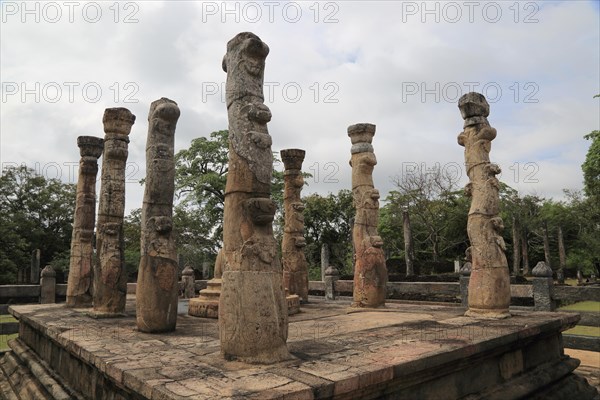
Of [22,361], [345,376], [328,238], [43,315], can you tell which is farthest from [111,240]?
[328,238]

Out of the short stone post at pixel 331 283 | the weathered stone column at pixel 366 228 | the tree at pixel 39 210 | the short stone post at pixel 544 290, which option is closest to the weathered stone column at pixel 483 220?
the weathered stone column at pixel 366 228

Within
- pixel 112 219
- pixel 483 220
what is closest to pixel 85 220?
pixel 112 219

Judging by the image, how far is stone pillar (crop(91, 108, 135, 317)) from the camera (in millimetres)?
7180

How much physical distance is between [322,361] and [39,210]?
31259 mm

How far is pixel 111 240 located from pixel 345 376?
18.3 feet

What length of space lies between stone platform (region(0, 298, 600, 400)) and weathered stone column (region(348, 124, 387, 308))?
76cm

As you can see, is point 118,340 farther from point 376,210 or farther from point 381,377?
point 376,210

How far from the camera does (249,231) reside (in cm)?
387

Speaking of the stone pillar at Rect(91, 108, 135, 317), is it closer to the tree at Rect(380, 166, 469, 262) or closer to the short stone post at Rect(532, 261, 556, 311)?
the short stone post at Rect(532, 261, 556, 311)

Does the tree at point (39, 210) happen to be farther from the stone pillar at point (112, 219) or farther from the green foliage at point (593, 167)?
the green foliage at point (593, 167)

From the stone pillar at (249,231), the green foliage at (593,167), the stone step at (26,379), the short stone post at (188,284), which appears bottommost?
the stone step at (26,379)

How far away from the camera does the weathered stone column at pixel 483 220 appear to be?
627 centimetres

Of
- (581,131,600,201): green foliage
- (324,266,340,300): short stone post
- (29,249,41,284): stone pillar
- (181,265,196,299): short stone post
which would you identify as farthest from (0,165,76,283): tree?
(581,131,600,201): green foliage

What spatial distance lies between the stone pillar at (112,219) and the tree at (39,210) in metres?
21.3
